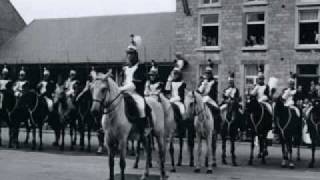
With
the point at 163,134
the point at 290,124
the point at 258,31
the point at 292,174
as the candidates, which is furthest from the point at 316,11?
the point at 163,134

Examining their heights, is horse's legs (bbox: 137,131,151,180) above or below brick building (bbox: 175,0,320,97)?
below

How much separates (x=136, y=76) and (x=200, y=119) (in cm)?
342

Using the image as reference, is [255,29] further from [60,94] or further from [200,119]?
[200,119]

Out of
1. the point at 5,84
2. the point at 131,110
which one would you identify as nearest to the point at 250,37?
the point at 5,84

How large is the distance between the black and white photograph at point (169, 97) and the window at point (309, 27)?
5 cm

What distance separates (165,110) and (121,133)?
2840 mm

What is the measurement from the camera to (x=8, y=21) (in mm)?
49000

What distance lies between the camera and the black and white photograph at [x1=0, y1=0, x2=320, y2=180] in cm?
1375

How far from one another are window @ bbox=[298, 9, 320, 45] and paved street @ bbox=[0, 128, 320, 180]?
11.6m

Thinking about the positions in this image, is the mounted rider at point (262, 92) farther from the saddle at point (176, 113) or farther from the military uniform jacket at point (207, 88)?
the saddle at point (176, 113)

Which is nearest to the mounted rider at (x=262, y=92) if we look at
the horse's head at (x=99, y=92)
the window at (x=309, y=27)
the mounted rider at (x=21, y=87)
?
the horse's head at (x=99, y=92)

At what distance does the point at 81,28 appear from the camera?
4372 cm

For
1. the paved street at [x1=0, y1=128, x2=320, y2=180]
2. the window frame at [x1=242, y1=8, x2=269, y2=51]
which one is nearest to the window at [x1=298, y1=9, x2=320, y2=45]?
the window frame at [x1=242, y1=8, x2=269, y2=51]

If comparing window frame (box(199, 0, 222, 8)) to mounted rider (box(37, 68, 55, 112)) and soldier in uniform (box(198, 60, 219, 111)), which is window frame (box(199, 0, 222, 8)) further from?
soldier in uniform (box(198, 60, 219, 111))
